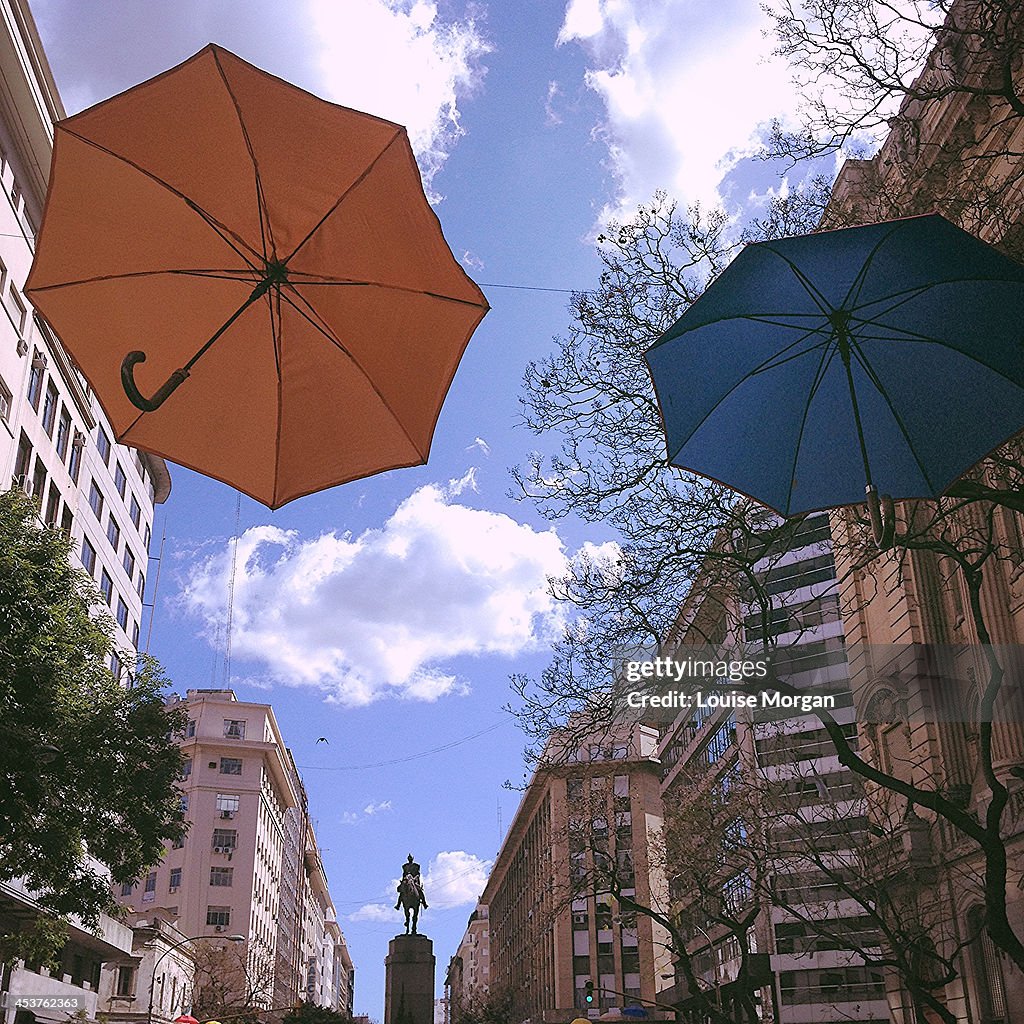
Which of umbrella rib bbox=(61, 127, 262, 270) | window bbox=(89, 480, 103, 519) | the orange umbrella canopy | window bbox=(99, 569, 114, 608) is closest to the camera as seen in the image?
the orange umbrella canopy

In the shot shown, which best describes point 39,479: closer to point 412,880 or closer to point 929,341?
point 412,880

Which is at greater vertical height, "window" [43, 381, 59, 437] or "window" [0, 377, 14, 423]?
"window" [43, 381, 59, 437]

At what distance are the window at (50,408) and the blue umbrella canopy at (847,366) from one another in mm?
32392

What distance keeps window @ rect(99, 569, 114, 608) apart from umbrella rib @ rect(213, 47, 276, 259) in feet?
136

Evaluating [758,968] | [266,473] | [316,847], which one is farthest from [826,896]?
[316,847]

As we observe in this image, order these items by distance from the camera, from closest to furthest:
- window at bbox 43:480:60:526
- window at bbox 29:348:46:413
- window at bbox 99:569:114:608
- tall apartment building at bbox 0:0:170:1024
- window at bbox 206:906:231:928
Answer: tall apartment building at bbox 0:0:170:1024
window at bbox 29:348:46:413
window at bbox 43:480:60:526
window at bbox 99:569:114:608
window at bbox 206:906:231:928

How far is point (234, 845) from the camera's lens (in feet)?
279

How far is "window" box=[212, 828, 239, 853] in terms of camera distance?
84.6 m

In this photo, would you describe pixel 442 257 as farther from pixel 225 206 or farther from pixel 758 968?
pixel 758 968

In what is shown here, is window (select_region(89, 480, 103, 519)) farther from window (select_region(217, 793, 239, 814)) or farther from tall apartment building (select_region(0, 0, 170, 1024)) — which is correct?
window (select_region(217, 793, 239, 814))

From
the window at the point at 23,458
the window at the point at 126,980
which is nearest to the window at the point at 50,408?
the window at the point at 23,458

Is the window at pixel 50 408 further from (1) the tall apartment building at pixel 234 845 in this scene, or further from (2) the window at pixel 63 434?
(1) the tall apartment building at pixel 234 845

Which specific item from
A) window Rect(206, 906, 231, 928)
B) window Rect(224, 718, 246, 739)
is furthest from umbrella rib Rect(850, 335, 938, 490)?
window Rect(224, 718, 246, 739)

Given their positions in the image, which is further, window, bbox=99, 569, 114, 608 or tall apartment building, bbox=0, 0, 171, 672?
window, bbox=99, 569, 114, 608
